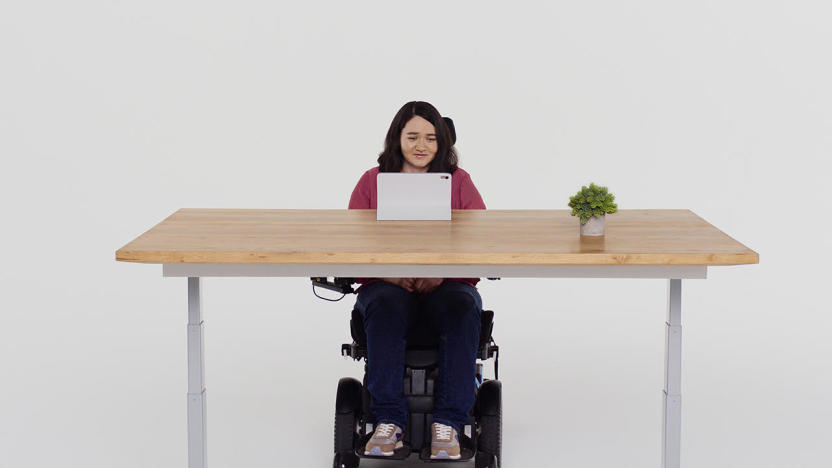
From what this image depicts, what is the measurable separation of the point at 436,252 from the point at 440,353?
2.17ft

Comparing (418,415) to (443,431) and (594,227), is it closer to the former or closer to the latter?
(443,431)

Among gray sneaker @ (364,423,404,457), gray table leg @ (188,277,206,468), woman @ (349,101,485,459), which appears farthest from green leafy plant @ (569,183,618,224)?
gray table leg @ (188,277,206,468)

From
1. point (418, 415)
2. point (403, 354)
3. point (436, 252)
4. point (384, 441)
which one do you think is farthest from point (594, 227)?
point (384, 441)

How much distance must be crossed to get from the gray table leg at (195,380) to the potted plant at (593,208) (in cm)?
124

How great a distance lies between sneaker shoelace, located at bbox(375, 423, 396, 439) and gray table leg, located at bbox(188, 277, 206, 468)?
574 mm

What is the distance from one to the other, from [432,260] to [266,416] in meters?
1.61

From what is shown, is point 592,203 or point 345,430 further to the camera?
point 345,430

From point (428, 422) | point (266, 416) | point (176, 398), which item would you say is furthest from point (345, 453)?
point (176, 398)

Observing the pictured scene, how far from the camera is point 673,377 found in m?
4.66

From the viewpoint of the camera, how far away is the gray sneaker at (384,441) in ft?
16.0

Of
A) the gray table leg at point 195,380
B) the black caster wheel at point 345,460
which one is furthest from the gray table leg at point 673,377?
the gray table leg at point 195,380

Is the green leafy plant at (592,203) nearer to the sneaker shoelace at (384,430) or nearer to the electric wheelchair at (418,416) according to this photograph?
the electric wheelchair at (418,416)

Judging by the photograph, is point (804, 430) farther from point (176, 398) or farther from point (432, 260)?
point (176, 398)

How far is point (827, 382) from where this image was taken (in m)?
6.16
